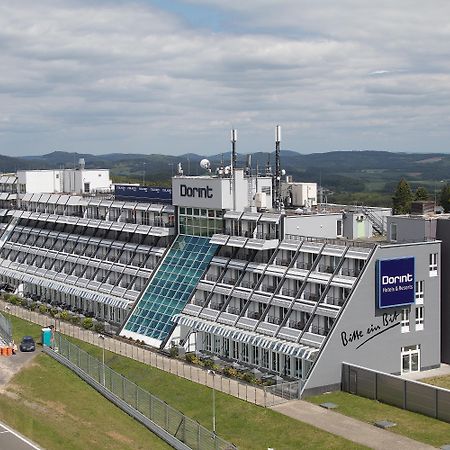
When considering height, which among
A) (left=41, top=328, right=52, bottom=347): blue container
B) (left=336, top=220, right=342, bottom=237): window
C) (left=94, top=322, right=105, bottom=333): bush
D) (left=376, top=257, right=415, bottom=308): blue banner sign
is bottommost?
(left=94, top=322, right=105, bottom=333): bush

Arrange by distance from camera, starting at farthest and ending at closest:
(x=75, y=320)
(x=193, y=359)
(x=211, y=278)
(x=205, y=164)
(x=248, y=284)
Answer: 1. (x=205, y=164)
2. (x=75, y=320)
3. (x=211, y=278)
4. (x=248, y=284)
5. (x=193, y=359)

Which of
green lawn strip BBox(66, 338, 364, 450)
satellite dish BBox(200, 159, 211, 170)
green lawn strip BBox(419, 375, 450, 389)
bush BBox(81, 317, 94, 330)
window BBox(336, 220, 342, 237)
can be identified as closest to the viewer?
green lawn strip BBox(66, 338, 364, 450)

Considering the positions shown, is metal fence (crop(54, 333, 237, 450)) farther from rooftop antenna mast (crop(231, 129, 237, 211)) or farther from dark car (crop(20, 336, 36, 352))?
rooftop antenna mast (crop(231, 129, 237, 211))

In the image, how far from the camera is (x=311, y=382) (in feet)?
251

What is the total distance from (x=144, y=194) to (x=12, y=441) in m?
60.8

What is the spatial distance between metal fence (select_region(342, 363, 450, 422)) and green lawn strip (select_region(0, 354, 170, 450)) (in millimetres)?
21839

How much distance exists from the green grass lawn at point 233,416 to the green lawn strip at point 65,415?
59 centimetres

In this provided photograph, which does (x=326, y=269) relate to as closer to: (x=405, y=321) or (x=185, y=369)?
(x=405, y=321)

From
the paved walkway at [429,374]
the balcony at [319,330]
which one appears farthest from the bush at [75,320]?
the paved walkway at [429,374]

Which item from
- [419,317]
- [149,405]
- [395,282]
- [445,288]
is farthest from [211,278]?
[149,405]

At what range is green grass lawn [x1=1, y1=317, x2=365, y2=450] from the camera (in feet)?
212

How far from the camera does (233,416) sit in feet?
233

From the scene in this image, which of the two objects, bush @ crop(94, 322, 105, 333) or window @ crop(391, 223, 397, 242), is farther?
bush @ crop(94, 322, 105, 333)

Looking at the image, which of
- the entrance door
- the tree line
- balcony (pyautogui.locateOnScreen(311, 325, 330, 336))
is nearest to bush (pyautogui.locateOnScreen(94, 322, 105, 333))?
balcony (pyautogui.locateOnScreen(311, 325, 330, 336))
